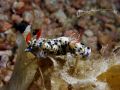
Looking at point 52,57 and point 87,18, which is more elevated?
point 87,18

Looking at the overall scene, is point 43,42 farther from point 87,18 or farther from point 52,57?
point 87,18

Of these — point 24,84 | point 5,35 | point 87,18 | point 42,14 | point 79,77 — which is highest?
point 87,18

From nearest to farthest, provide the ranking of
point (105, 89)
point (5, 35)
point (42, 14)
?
point (105, 89), point (5, 35), point (42, 14)

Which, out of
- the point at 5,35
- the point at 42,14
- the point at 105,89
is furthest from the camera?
the point at 42,14

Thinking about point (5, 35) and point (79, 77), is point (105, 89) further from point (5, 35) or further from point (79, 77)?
point (5, 35)

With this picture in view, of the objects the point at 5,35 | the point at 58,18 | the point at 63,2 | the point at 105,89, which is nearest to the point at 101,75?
the point at 105,89

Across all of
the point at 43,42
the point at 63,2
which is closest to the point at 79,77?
the point at 43,42

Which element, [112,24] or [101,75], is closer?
[101,75]

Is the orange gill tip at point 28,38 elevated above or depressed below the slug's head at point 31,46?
above

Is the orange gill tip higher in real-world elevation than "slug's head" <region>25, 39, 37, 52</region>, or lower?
higher
